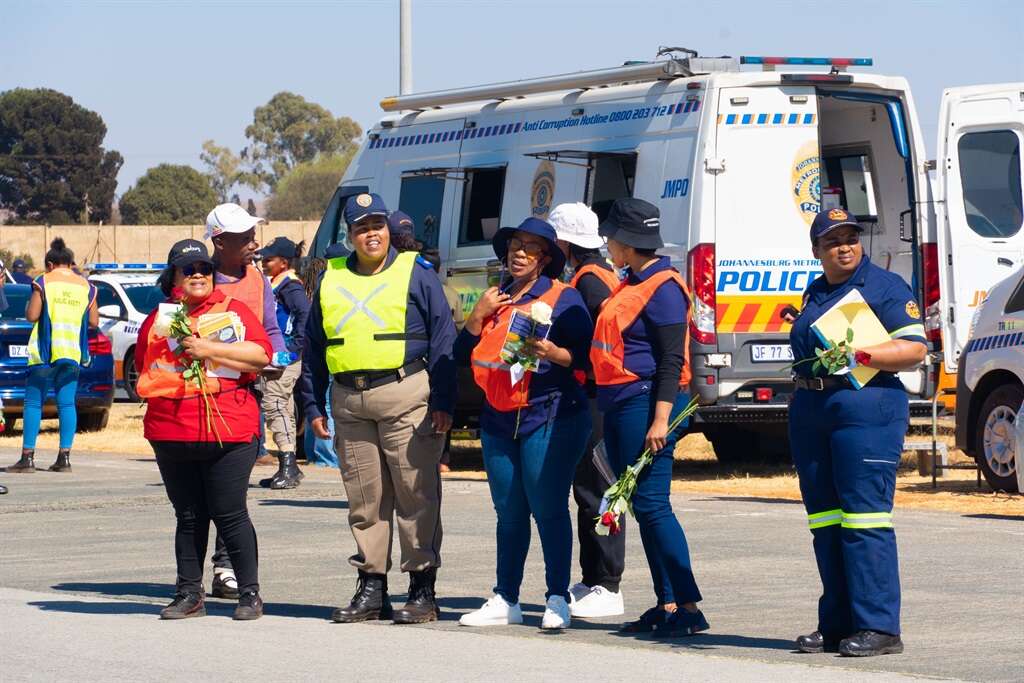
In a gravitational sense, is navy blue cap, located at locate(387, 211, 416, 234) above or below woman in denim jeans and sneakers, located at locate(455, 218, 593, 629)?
above

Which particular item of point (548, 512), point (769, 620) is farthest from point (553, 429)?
A: point (769, 620)

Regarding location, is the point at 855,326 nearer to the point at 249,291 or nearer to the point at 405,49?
the point at 249,291

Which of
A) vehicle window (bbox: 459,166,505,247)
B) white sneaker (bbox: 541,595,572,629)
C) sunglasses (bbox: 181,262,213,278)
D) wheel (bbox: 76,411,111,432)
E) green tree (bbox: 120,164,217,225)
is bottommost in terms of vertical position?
wheel (bbox: 76,411,111,432)

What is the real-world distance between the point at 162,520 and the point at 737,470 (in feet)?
19.8

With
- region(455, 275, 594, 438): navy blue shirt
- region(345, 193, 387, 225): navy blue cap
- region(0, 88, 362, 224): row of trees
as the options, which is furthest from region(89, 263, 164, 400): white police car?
region(0, 88, 362, 224): row of trees

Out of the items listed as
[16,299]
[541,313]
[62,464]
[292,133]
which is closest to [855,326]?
[541,313]

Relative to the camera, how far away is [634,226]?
28.7 ft

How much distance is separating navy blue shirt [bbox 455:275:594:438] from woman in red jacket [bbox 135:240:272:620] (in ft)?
3.52

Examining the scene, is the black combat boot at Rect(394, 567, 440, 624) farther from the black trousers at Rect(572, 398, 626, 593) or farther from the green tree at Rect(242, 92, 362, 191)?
the green tree at Rect(242, 92, 362, 191)

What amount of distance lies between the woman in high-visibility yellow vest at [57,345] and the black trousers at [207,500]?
848 cm

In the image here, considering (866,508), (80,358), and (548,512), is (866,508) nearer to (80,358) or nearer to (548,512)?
(548,512)

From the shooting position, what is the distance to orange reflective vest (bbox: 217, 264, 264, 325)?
965 cm

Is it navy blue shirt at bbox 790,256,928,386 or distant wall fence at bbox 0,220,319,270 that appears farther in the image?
distant wall fence at bbox 0,220,319,270

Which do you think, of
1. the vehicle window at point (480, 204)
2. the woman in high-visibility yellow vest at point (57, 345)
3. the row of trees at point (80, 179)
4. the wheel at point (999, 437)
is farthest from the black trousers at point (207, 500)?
the row of trees at point (80, 179)
